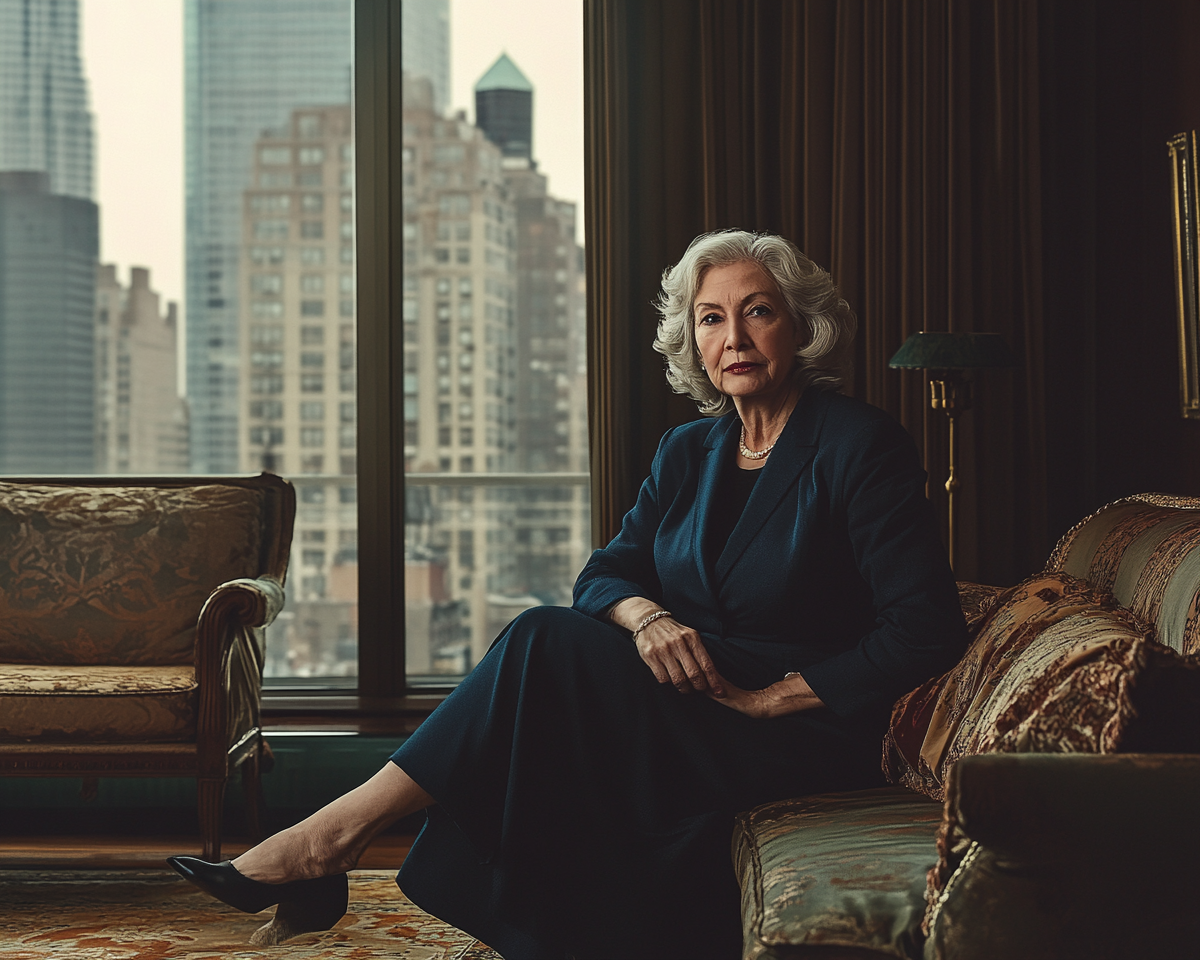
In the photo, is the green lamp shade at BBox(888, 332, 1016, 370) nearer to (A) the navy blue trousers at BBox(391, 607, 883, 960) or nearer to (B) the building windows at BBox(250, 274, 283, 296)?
(A) the navy blue trousers at BBox(391, 607, 883, 960)

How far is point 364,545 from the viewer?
3.59m

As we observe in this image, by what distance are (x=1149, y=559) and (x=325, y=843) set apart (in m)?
1.33

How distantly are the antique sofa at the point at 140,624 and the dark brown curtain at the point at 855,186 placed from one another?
1.12m

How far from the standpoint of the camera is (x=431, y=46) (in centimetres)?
376

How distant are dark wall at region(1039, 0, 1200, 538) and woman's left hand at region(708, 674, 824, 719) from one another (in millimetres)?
2048

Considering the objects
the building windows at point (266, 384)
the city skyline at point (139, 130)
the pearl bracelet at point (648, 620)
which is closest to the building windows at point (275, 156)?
the city skyline at point (139, 130)

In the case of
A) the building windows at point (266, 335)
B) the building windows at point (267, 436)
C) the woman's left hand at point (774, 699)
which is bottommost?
the woman's left hand at point (774, 699)

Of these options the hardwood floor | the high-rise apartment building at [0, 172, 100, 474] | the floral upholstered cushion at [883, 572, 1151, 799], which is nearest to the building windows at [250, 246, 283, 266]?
Answer: the high-rise apartment building at [0, 172, 100, 474]

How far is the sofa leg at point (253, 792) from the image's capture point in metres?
2.76

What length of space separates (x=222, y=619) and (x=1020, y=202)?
101 inches

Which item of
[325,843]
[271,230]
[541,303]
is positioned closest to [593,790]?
[325,843]

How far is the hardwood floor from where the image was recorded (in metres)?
2.49

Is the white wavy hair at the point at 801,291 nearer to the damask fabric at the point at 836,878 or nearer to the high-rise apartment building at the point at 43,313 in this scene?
the damask fabric at the point at 836,878

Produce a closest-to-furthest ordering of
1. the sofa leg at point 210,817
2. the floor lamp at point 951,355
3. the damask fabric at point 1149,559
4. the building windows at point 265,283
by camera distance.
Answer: the damask fabric at point 1149,559
the sofa leg at point 210,817
the floor lamp at point 951,355
the building windows at point 265,283
